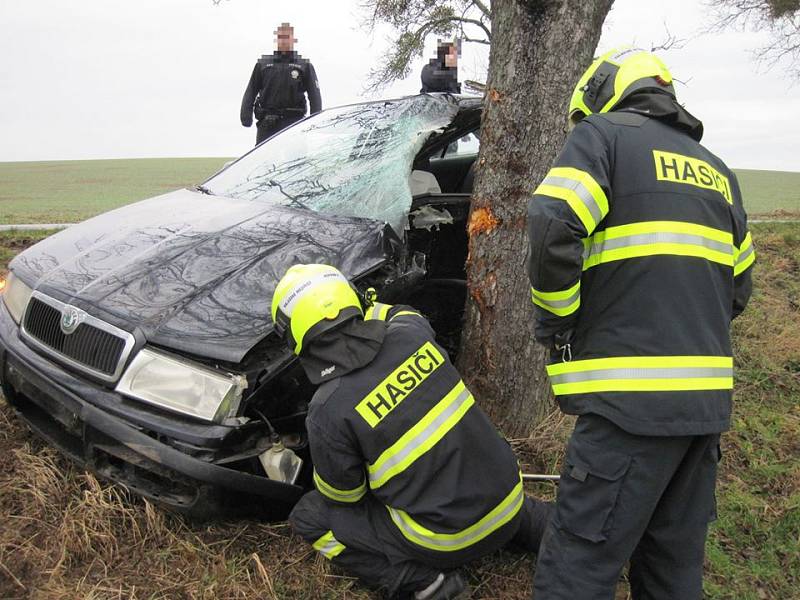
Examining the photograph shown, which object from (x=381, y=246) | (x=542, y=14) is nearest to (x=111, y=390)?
(x=381, y=246)

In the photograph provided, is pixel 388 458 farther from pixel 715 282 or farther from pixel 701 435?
pixel 715 282

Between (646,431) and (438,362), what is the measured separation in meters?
0.70

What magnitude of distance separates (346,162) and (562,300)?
202 cm

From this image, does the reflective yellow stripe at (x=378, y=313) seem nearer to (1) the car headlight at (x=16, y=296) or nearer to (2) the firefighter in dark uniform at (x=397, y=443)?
(2) the firefighter in dark uniform at (x=397, y=443)

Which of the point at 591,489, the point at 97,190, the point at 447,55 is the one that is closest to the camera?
the point at 591,489

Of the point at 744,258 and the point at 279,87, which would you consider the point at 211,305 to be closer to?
the point at 744,258

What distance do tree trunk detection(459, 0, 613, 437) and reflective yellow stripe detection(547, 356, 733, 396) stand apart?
4.28 ft

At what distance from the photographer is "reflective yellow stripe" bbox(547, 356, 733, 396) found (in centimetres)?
183

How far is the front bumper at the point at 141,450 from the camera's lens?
2.27 meters

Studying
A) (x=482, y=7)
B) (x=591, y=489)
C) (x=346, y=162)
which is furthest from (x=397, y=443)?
(x=482, y=7)

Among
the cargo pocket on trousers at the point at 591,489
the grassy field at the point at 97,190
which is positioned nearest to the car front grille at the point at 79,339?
the cargo pocket on trousers at the point at 591,489

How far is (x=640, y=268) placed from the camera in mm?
1843

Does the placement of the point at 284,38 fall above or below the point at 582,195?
above

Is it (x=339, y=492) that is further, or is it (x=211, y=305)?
(x=211, y=305)
